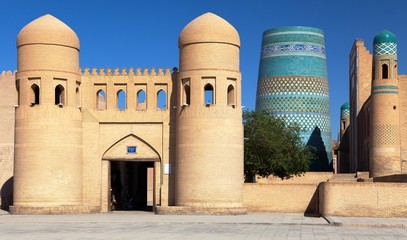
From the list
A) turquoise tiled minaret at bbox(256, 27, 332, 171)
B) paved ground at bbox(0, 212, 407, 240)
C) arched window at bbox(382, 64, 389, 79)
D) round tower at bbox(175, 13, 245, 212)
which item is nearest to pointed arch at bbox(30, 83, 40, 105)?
round tower at bbox(175, 13, 245, 212)

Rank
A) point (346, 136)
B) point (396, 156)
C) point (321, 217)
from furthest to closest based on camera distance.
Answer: point (346, 136), point (396, 156), point (321, 217)

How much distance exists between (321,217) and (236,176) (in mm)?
3406

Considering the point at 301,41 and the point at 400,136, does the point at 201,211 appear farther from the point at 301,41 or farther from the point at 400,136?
the point at 301,41

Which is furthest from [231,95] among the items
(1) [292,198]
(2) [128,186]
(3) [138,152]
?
(2) [128,186]

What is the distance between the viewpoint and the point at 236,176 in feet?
83.7

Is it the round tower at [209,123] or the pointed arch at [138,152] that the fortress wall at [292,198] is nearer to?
the round tower at [209,123]

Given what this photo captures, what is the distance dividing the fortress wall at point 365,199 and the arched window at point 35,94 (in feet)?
32.8

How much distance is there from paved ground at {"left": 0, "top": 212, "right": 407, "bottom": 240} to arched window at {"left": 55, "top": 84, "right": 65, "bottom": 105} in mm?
5655

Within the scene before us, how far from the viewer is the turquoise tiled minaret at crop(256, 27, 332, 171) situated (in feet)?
163

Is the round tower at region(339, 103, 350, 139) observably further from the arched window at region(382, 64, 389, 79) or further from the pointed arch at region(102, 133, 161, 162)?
the pointed arch at region(102, 133, 161, 162)

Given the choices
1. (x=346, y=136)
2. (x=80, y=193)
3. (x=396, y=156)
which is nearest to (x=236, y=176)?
(x=80, y=193)

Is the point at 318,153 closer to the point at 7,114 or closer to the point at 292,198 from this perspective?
the point at 7,114

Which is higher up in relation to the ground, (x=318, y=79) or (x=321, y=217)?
(x=318, y=79)

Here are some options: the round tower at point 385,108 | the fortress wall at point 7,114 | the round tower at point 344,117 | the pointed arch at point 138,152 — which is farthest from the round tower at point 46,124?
the round tower at point 344,117
